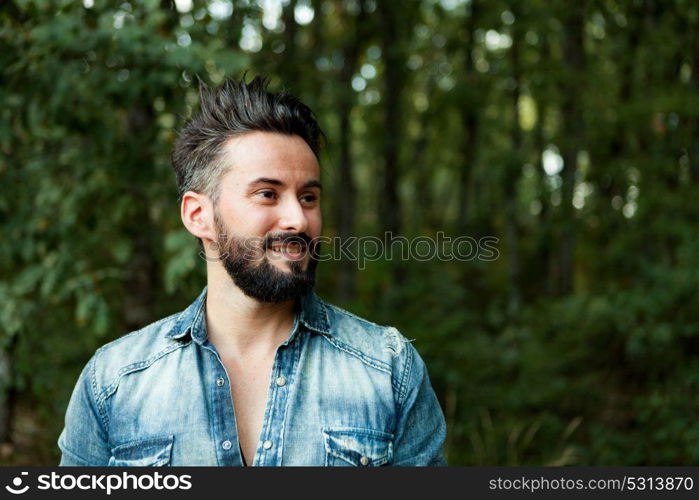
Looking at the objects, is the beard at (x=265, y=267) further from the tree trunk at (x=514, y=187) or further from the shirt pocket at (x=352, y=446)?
the tree trunk at (x=514, y=187)

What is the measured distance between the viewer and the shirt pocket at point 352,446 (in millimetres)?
2010

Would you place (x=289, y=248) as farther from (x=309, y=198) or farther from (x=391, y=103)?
(x=391, y=103)

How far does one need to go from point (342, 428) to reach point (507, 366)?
254 inches

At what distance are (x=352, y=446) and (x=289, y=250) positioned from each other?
2.21 feet

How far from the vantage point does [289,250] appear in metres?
2.09

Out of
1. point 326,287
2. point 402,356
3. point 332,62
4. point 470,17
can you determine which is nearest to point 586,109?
point 470,17

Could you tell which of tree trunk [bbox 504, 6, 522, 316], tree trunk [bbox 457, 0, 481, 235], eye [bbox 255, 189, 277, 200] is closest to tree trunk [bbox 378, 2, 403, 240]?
tree trunk [bbox 457, 0, 481, 235]

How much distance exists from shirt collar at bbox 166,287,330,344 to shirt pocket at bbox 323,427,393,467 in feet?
1.18

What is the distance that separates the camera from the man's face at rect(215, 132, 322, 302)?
207cm

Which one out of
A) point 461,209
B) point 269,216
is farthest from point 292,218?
point 461,209

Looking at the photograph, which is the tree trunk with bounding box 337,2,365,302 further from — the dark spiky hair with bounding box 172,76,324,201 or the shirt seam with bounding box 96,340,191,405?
the shirt seam with bounding box 96,340,191,405

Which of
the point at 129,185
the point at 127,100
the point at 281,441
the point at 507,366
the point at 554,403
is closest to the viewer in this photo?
the point at 281,441

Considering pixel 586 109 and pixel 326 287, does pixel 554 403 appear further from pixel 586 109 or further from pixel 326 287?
pixel 326 287

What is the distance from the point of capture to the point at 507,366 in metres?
8.08
